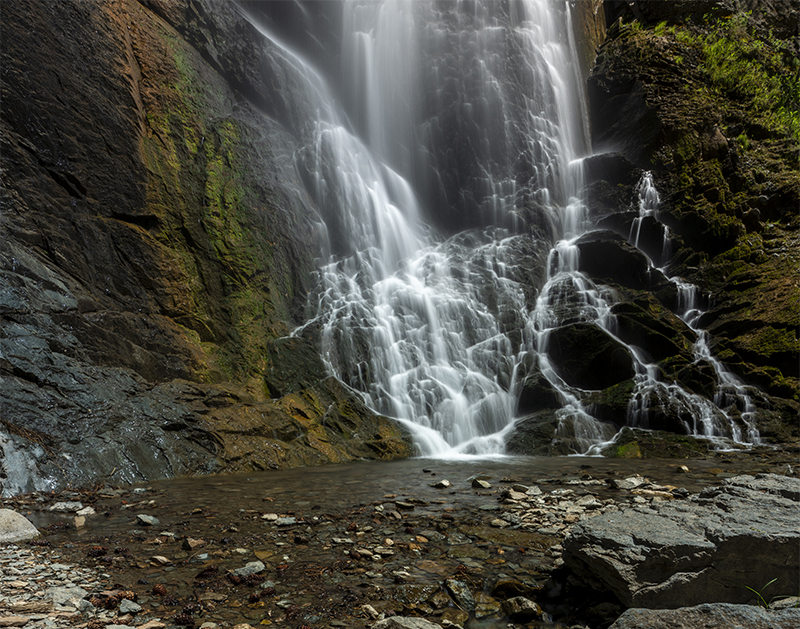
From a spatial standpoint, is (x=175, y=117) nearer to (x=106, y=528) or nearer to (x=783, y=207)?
(x=106, y=528)

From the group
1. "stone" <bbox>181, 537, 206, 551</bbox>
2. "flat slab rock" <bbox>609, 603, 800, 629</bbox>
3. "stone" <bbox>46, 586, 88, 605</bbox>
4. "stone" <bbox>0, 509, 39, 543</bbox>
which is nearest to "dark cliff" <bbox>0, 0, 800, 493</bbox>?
"stone" <bbox>0, 509, 39, 543</bbox>

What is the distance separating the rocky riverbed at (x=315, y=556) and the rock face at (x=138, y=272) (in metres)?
1.44

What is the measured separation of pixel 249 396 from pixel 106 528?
17.0 feet

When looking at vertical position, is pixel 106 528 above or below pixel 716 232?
below

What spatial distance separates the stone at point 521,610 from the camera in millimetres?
2869

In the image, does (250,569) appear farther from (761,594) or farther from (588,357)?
(588,357)

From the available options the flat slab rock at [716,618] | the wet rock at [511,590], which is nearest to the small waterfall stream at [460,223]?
the wet rock at [511,590]

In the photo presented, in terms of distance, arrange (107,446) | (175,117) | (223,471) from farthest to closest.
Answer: (175,117) < (223,471) < (107,446)

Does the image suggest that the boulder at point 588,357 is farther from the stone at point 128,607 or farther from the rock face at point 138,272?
the stone at point 128,607

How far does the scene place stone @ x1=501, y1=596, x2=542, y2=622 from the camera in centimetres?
287

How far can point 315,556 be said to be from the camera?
376 cm

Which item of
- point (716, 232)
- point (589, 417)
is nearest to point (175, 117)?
point (589, 417)

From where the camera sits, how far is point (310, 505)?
5.43 metres

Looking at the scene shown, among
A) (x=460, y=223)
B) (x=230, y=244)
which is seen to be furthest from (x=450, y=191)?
(x=230, y=244)
